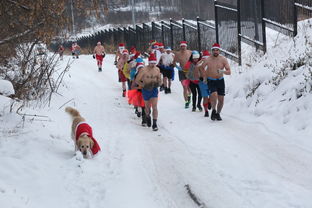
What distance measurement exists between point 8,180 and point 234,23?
39.2ft

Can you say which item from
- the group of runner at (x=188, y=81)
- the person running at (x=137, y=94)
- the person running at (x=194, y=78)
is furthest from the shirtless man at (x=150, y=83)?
the person running at (x=194, y=78)

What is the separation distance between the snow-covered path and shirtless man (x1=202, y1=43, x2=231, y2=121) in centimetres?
48

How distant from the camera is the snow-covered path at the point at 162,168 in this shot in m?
5.69

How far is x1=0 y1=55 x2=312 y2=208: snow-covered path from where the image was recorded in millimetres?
5691

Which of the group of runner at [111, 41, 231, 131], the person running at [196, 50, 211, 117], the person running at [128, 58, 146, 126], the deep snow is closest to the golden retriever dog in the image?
the deep snow

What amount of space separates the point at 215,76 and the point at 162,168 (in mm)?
4125

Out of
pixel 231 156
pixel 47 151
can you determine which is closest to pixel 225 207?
pixel 231 156

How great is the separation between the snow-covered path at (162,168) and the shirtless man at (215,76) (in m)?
0.48

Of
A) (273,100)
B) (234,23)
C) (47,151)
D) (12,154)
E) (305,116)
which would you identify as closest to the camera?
(12,154)

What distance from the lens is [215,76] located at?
10.6 m

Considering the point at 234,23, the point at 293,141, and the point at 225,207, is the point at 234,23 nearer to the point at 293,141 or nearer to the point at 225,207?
the point at 293,141

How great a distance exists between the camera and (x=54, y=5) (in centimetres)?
779

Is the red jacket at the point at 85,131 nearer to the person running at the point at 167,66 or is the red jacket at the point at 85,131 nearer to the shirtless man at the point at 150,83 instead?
the shirtless man at the point at 150,83

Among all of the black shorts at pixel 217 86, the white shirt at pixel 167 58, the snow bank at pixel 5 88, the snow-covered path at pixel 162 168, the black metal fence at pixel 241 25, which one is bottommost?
the snow-covered path at pixel 162 168
